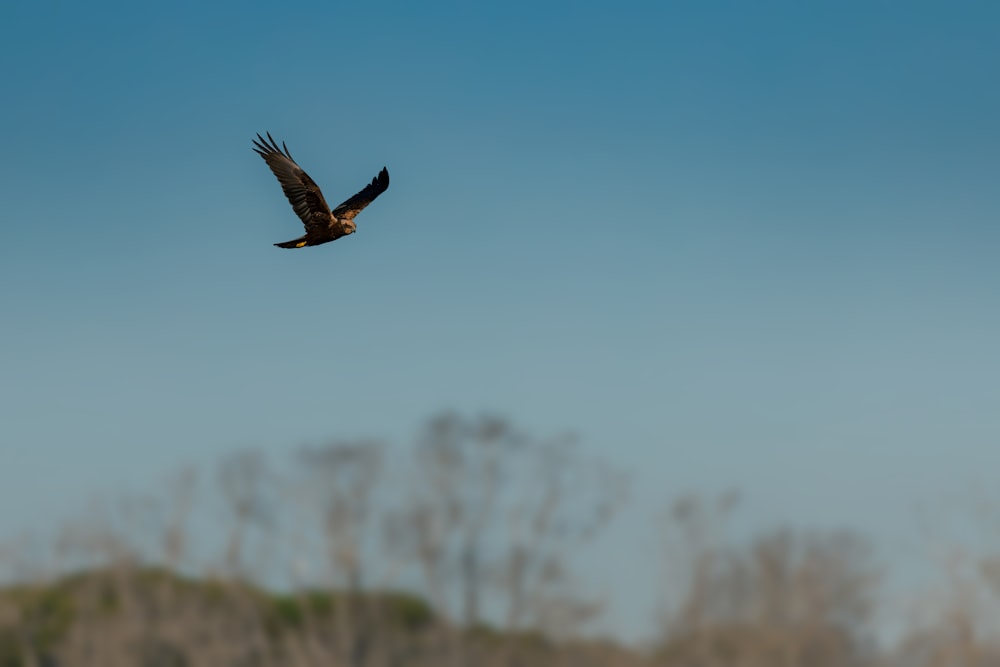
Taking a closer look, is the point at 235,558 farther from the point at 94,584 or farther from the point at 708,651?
the point at 708,651

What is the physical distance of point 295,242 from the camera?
1567cm

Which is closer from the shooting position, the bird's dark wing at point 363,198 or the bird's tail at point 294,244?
the bird's tail at point 294,244

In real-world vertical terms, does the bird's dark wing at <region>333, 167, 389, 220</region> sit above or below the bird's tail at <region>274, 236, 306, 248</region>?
above

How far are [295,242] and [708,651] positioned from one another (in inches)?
1194

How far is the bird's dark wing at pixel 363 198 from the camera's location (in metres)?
17.0

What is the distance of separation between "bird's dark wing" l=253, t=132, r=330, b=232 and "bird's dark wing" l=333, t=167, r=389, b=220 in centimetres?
46

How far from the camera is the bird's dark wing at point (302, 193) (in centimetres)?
1608

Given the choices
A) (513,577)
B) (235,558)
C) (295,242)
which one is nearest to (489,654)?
(513,577)

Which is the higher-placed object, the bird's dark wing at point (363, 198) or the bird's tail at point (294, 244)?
the bird's dark wing at point (363, 198)

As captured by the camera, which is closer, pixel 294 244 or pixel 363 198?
pixel 294 244

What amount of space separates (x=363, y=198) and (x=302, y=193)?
6.18 feet

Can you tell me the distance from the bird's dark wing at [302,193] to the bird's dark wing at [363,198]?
1.51 ft

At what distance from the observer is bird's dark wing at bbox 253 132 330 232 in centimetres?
1608

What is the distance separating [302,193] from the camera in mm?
16156
